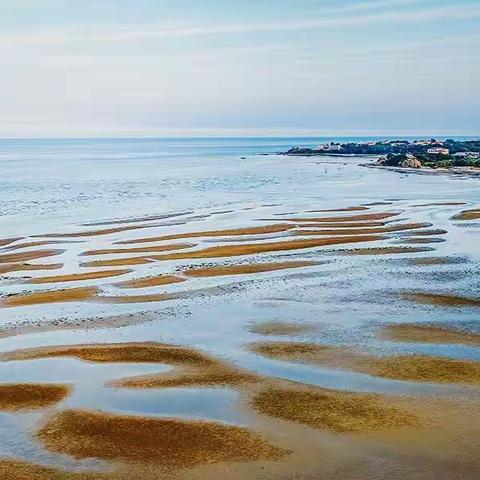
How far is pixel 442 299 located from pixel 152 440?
12.9 m

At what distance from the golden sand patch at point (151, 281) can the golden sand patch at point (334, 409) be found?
11106mm

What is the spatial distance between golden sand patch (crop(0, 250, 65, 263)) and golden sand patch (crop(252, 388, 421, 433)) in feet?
62.9

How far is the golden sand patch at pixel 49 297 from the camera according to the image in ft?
74.6

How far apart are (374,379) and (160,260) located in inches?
642

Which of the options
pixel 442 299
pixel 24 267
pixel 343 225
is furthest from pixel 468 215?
pixel 24 267

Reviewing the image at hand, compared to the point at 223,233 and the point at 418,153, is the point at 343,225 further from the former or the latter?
the point at 418,153

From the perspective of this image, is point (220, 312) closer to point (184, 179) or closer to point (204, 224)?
point (204, 224)

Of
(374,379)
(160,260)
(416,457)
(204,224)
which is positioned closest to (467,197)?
(204,224)

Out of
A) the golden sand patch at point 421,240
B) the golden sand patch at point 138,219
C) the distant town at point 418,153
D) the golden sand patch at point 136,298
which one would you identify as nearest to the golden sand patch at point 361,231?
the golden sand patch at point 421,240

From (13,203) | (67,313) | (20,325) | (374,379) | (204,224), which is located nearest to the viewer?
(374,379)

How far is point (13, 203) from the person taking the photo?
57.5 meters

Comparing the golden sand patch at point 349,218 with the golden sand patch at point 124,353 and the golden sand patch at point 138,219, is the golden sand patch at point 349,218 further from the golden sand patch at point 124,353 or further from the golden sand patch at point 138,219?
the golden sand patch at point 124,353

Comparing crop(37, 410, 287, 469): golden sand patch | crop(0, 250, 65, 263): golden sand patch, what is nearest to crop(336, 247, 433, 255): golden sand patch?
crop(0, 250, 65, 263): golden sand patch

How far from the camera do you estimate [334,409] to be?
14.0 m
